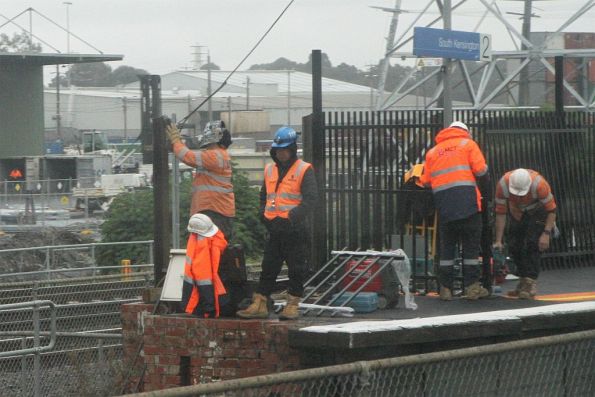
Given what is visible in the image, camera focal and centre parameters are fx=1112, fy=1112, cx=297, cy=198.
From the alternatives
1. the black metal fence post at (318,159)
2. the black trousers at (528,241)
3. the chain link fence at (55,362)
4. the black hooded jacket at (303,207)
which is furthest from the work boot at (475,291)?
the chain link fence at (55,362)

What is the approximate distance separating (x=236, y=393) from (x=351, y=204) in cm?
673

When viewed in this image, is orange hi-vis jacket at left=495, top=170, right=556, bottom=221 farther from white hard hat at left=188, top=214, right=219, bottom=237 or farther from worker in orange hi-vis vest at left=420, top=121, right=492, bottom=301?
white hard hat at left=188, top=214, right=219, bottom=237

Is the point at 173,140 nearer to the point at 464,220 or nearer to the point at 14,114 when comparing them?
the point at 464,220

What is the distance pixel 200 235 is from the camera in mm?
9836

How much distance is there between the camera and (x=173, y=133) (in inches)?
432

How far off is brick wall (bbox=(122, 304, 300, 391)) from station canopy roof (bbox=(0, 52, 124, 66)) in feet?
134

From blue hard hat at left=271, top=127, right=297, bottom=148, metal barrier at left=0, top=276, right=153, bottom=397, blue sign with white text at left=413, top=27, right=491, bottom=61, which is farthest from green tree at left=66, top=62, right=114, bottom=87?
blue hard hat at left=271, top=127, right=297, bottom=148

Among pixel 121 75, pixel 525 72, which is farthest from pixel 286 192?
pixel 121 75

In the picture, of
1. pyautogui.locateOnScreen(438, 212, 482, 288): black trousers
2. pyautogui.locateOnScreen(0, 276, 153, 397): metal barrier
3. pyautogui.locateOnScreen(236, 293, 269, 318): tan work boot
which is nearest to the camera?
pyautogui.locateOnScreen(236, 293, 269, 318): tan work boot

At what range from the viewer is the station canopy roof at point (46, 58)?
50.0 meters

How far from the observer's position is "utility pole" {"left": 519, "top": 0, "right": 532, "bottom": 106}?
132 ft

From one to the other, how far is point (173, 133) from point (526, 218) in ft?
12.3

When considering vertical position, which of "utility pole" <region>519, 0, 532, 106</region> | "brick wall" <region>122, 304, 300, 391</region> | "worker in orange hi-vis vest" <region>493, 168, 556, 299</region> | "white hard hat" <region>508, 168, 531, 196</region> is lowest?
"brick wall" <region>122, 304, 300, 391</region>

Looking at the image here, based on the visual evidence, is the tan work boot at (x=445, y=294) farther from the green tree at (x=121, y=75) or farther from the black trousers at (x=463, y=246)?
the green tree at (x=121, y=75)
